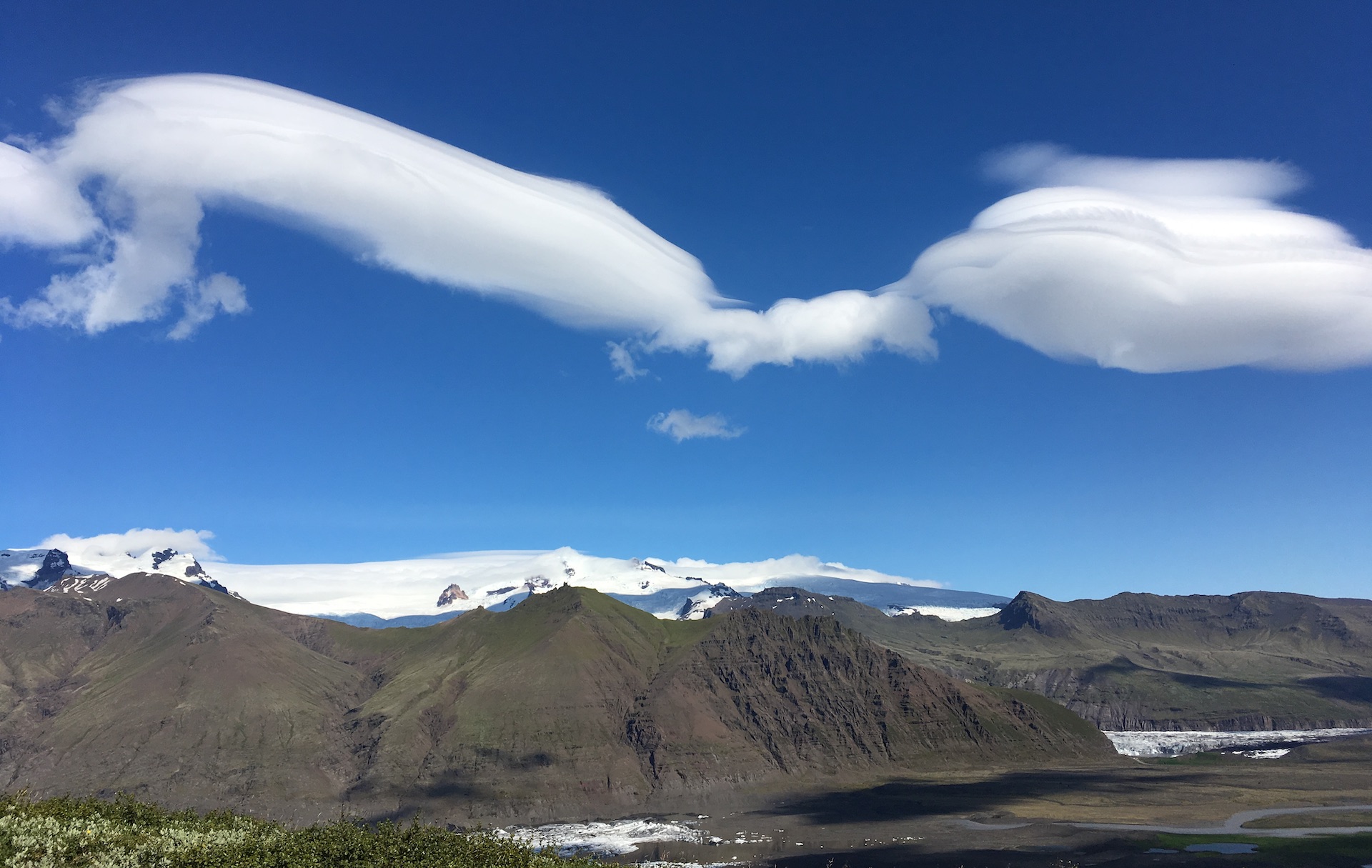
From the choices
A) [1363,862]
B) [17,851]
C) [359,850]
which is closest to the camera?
[17,851]

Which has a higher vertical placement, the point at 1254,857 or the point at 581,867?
the point at 581,867

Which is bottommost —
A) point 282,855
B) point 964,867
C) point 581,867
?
point 964,867

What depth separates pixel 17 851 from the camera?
6166 cm

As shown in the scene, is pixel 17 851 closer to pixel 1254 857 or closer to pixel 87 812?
pixel 87 812

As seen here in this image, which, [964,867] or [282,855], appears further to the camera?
[964,867]

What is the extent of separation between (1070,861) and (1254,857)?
4291 cm

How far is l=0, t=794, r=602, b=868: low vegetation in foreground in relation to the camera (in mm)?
63250

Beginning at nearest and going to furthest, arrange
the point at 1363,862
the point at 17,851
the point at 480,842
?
the point at 17,851 → the point at 480,842 → the point at 1363,862

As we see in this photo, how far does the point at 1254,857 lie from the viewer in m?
200

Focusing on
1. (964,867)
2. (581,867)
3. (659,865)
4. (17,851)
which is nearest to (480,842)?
(581,867)

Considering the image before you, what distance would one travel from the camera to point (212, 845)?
67.9 meters

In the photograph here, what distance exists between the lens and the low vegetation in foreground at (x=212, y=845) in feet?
208

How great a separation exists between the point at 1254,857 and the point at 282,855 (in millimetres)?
222380

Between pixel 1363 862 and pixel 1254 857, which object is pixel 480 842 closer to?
pixel 1254 857
